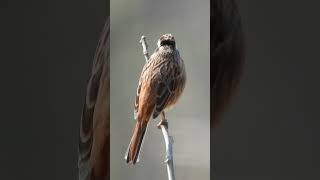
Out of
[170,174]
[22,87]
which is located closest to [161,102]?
[170,174]

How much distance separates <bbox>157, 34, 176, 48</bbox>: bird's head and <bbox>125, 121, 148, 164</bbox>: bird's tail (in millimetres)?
330

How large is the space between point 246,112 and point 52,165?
1.29 metres

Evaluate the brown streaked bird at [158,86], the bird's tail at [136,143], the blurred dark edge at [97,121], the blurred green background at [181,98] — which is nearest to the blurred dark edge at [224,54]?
the blurred green background at [181,98]

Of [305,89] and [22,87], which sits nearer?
[305,89]

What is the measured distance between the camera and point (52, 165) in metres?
2.51

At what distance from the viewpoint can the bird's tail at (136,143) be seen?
208 centimetres

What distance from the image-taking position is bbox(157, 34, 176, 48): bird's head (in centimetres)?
195

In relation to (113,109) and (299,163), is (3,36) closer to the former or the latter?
(113,109)

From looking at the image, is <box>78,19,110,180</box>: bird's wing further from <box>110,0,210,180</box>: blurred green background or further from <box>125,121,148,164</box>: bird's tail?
<box>125,121,148,164</box>: bird's tail

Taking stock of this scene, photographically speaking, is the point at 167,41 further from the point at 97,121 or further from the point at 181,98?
the point at 97,121

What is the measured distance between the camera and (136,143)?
211 centimetres

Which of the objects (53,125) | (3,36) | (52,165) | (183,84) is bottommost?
(52,165)

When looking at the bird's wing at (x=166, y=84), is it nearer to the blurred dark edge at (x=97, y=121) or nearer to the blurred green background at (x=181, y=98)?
the blurred green background at (x=181, y=98)

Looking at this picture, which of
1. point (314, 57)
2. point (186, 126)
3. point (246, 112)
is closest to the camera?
point (314, 57)
